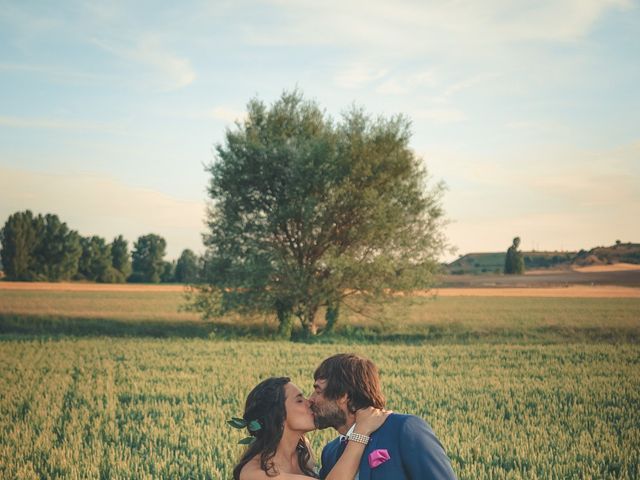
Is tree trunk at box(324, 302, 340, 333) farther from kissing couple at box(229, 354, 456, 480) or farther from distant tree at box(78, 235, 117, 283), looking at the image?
distant tree at box(78, 235, 117, 283)

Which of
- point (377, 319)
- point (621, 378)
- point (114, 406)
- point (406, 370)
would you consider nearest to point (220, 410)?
point (114, 406)

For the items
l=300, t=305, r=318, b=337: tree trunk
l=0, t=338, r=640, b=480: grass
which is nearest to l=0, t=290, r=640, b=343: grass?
l=300, t=305, r=318, b=337: tree trunk

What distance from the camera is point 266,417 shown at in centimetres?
401

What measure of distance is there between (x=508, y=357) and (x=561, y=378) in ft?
17.0

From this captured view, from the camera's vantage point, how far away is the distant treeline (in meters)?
81.6

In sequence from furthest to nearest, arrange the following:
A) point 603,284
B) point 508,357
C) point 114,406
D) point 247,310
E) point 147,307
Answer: point 603,284
point 147,307
point 247,310
point 508,357
point 114,406

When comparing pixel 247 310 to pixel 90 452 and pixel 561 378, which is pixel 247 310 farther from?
pixel 90 452

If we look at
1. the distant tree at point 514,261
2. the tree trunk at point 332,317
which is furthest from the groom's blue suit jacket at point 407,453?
the distant tree at point 514,261

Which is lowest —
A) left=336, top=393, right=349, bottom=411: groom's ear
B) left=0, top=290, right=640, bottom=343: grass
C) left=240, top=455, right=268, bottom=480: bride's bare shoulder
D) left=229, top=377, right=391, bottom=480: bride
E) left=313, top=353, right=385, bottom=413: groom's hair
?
left=0, top=290, right=640, bottom=343: grass

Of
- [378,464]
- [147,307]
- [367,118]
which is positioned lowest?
[147,307]

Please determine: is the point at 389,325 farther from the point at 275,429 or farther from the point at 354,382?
the point at 354,382

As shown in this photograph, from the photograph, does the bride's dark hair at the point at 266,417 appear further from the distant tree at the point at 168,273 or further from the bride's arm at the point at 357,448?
the distant tree at the point at 168,273

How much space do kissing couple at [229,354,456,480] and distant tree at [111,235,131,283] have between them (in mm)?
111242

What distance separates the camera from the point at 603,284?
200 ft
